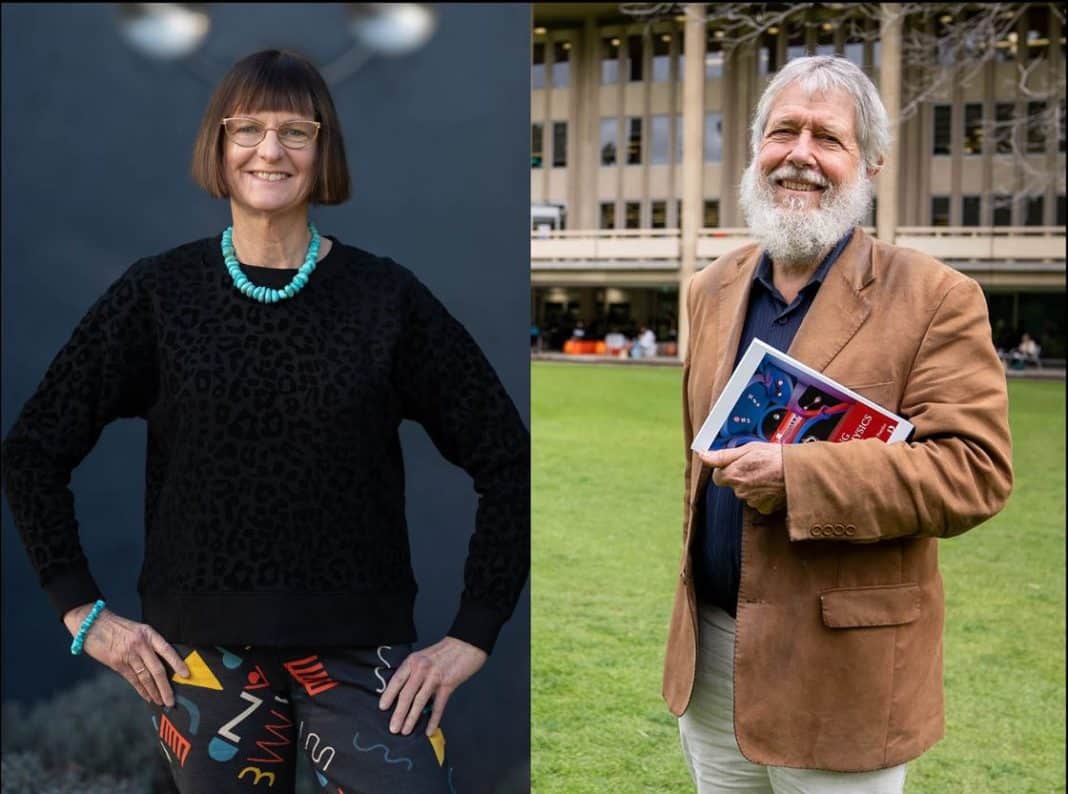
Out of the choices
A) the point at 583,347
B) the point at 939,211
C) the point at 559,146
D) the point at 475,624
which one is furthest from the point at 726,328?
the point at 939,211

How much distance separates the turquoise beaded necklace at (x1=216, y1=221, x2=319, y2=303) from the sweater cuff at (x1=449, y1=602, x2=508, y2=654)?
0.64 meters

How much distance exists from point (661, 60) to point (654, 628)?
1111 inches

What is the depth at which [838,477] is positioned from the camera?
204 cm

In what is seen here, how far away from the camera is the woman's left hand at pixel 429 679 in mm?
2076

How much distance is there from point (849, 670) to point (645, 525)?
19.5 ft

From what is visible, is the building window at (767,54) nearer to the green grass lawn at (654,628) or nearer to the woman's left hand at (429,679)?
the green grass lawn at (654,628)

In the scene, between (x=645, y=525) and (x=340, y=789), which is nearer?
(x=340, y=789)

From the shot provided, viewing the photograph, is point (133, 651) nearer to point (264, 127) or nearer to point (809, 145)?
point (264, 127)

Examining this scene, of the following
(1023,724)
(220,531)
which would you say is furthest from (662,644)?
(220,531)

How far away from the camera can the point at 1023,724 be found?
503 cm

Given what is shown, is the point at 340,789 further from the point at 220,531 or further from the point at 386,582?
the point at 220,531

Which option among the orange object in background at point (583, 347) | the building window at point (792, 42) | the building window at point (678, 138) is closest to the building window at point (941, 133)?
the building window at point (792, 42)

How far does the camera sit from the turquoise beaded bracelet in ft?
6.80

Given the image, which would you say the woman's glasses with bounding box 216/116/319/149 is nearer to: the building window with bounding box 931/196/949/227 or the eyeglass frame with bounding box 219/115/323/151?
the eyeglass frame with bounding box 219/115/323/151
